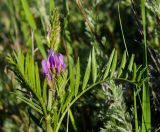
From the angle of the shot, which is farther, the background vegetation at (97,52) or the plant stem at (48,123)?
the background vegetation at (97,52)

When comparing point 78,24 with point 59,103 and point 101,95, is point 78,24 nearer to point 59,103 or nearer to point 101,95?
point 101,95

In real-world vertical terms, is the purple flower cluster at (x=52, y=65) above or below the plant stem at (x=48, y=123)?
above

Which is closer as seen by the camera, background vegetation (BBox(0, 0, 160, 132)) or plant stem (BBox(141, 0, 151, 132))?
plant stem (BBox(141, 0, 151, 132))

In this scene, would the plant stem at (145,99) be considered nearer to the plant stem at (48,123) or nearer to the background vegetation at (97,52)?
the background vegetation at (97,52)

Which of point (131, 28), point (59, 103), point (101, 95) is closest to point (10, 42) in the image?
point (131, 28)

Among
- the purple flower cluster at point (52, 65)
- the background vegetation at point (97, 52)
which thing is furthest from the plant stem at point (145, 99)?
the purple flower cluster at point (52, 65)

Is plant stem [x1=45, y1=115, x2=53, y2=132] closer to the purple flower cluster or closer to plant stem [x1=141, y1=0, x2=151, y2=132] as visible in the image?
the purple flower cluster

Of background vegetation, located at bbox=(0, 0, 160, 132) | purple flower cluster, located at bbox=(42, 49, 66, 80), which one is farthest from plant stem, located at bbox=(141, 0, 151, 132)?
purple flower cluster, located at bbox=(42, 49, 66, 80)

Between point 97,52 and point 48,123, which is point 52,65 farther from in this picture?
point 97,52

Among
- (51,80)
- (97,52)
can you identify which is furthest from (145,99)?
(97,52)
